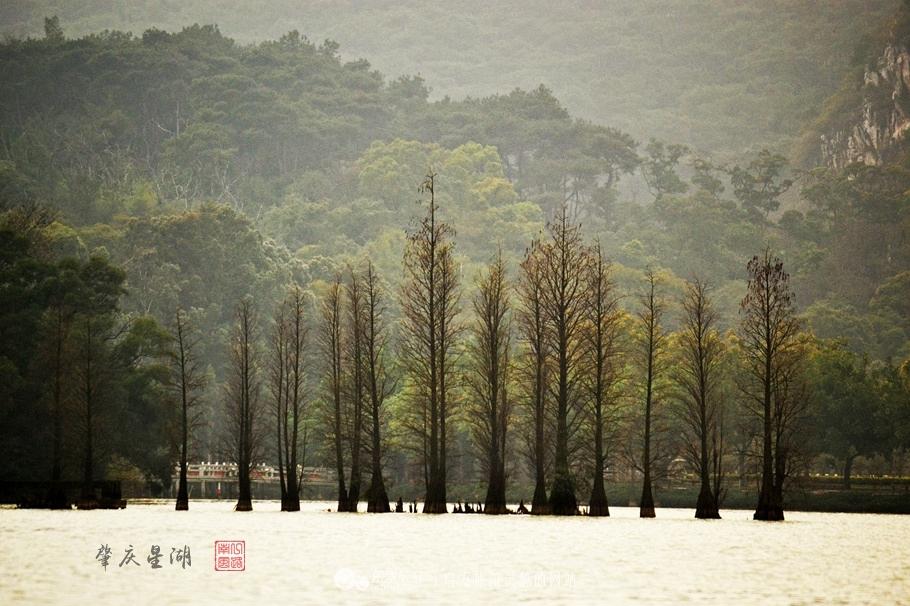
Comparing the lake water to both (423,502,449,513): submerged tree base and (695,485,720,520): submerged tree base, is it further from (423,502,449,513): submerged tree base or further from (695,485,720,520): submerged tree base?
(423,502,449,513): submerged tree base

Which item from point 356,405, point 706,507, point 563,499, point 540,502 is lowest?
point 706,507

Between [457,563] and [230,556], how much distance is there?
6217mm

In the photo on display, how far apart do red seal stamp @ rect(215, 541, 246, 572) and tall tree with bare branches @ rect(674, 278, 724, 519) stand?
30.7 meters

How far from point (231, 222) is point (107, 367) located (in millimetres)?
86052

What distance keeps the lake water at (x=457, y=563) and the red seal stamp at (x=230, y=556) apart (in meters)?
0.37

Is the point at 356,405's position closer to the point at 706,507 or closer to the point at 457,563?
the point at 706,507

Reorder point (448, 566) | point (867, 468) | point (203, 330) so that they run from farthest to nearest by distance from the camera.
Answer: point (203, 330)
point (867, 468)
point (448, 566)

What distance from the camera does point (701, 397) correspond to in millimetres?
74125

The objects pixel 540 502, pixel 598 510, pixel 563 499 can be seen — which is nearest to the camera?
pixel 563 499

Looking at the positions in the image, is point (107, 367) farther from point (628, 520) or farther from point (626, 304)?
point (626, 304)

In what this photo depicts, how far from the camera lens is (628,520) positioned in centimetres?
6931

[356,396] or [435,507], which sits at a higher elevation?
[356,396]

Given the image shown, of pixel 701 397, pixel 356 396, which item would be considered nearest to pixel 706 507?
pixel 701 397

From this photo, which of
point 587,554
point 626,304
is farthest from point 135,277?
point 587,554
